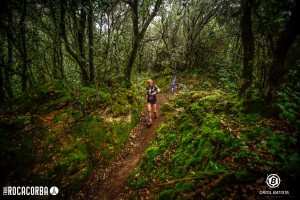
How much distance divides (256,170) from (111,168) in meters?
5.35

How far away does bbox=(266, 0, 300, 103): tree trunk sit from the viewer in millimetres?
3357

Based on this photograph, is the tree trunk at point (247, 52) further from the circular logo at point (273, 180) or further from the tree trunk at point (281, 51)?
the circular logo at point (273, 180)

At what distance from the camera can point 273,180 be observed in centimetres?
278

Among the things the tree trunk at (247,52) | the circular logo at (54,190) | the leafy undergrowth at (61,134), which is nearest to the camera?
the tree trunk at (247,52)

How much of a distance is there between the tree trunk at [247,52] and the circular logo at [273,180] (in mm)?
2840

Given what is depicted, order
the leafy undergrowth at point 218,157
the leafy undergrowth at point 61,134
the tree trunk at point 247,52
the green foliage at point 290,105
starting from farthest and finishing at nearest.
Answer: the leafy undergrowth at point 61,134 → the tree trunk at point 247,52 → the leafy undergrowth at point 218,157 → the green foliage at point 290,105

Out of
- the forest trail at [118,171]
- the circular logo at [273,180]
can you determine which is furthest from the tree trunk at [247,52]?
the forest trail at [118,171]

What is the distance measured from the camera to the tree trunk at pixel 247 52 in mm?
4914

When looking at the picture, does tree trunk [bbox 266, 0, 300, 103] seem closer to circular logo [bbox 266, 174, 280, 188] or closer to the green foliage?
the green foliage

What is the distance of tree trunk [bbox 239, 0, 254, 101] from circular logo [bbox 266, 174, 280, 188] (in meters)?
2.84

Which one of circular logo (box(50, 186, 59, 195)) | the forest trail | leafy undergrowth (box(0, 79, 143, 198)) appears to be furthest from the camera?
the forest trail

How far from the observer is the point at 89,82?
33.4 feet

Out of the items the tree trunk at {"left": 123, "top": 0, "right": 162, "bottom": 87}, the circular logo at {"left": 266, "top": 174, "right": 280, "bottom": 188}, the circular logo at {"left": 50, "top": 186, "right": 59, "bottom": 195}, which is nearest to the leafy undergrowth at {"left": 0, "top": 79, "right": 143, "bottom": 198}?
the circular logo at {"left": 50, "top": 186, "right": 59, "bottom": 195}

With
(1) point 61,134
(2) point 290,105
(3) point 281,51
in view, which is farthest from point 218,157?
(1) point 61,134
